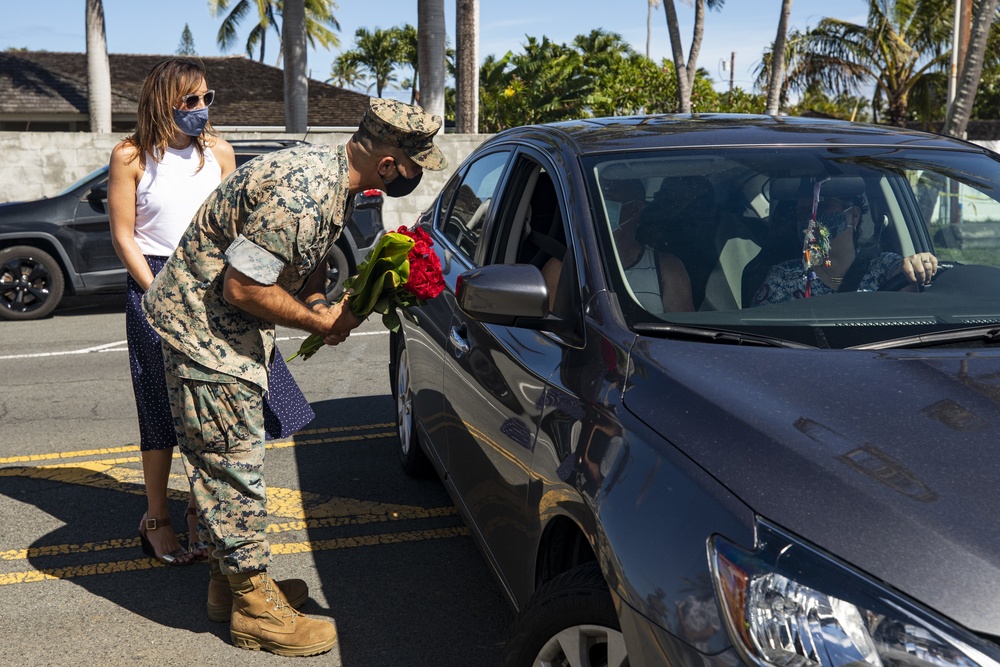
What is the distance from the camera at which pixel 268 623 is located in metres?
3.50

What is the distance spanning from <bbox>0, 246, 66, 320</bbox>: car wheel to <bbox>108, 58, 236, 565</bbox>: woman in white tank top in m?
7.00

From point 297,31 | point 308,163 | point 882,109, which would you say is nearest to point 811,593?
point 308,163

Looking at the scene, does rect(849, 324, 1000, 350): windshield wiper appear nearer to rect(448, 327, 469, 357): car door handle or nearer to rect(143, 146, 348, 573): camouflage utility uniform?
rect(448, 327, 469, 357): car door handle

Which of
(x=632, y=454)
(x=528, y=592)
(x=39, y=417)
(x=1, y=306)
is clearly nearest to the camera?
(x=632, y=454)

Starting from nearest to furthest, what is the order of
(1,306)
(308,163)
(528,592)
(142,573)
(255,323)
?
(528,592) → (308,163) → (255,323) → (142,573) → (1,306)

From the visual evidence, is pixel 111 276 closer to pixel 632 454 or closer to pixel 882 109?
pixel 632 454

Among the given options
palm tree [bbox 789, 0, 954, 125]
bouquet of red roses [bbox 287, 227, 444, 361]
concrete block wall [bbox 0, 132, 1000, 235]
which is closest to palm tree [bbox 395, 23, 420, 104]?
palm tree [bbox 789, 0, 954, 125]

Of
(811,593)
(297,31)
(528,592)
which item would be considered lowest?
(528,592)

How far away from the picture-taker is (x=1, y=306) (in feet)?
34.2

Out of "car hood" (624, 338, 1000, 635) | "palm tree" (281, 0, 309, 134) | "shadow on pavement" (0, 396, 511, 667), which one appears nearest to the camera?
"car hood" (624, 338, 1000, 635)

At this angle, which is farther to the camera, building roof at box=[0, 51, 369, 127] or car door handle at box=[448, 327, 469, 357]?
building roof at box=[0, 51, 369, 127]

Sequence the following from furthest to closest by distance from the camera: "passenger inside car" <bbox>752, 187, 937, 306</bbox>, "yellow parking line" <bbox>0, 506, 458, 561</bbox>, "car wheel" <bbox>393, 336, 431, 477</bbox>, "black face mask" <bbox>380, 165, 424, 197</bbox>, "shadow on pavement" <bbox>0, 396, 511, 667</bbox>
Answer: "car wheel" <bbox>393, 336, 431, 477</bbox> < "yellow parking line" <bbox>0, 506, 458, 561</bbox> < "shadow on pavement" <bbox>0, 396, 511, 667</bbox> < "black face mask" <bbox>380, 165, 424, 197</bbox> < "passenger inside car" <bbox>752, 187, 937, 306</bbox>

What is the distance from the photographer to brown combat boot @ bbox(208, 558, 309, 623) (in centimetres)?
370

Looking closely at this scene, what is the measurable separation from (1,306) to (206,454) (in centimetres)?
815
